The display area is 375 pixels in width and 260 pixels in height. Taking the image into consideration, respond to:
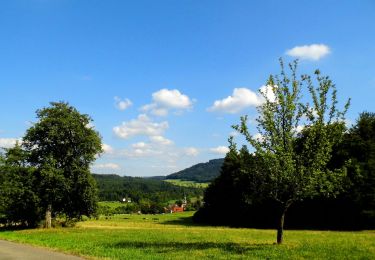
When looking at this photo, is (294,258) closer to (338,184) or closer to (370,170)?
(338,184)

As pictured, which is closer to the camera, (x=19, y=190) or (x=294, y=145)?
(x=294, y=145)

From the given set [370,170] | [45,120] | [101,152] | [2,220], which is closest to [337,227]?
[370,170]

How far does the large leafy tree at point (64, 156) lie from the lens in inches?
2052

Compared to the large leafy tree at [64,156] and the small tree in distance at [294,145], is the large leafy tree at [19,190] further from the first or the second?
the small tree in distance at [294,145]

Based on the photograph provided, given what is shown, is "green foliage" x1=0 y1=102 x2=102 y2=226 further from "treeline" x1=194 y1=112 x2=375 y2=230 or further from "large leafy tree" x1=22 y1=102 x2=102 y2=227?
"treeline" x1=194 y1=112 x2=375 y2=230

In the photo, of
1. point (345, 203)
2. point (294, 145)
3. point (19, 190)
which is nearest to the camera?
point (294, 145)

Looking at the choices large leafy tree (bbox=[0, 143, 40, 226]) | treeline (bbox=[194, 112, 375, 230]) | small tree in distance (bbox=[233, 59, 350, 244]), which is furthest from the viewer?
treeline (bbox=[194, 112, 375, 230])

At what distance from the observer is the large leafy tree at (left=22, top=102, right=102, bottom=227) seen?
52.1 metres

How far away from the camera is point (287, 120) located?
27016 millimetres

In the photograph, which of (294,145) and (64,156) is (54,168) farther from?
(294,145)

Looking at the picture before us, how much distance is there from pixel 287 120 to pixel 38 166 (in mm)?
36511

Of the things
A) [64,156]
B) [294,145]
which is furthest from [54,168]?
[294,145]

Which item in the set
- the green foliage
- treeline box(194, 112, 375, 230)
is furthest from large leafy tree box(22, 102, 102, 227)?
treeline box(194, 112, 375, 230)

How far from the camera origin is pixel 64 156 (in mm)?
53656
